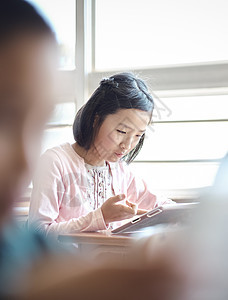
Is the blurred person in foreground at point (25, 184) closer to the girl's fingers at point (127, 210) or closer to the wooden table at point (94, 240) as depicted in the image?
the wooden table at point (94, 240)

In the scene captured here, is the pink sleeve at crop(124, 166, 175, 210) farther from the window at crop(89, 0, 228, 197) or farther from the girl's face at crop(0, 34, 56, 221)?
the girl's face at crop(0, 34, 56, 221)

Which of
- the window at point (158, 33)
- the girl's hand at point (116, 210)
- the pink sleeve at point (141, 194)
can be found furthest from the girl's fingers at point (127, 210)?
the window at point (158, 33)

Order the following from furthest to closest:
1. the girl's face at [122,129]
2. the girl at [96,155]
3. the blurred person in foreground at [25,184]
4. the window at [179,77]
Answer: the window at [179,77], the girl's face at [122,129], the girl at [96,155], the blurred person in foreground at [25,184]

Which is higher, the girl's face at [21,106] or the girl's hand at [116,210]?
the girl's face at [21,106]

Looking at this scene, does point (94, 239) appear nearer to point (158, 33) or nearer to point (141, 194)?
point (141, 194)

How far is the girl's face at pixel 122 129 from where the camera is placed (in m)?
1.61

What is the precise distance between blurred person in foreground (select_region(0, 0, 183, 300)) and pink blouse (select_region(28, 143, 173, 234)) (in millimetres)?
957

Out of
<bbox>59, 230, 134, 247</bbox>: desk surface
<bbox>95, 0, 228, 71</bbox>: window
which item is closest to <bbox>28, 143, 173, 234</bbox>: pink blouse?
<bbox>59, 230, 134, 247</bbox>: desk surface

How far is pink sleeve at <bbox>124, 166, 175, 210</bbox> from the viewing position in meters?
1.83

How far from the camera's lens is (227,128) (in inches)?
90.4

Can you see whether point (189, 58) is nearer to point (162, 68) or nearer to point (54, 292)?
point (162, 68)

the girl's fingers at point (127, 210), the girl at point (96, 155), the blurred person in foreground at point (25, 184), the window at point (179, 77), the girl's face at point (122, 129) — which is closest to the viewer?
the blurred person in foreground at point (25, 184)

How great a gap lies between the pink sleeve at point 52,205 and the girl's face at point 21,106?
1013 millimetres

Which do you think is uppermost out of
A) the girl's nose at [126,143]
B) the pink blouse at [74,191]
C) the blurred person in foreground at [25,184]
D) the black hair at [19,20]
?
the black hair at [19,20]
